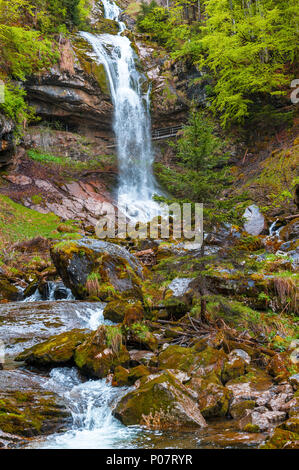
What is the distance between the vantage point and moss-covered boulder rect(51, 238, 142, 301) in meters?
9.16

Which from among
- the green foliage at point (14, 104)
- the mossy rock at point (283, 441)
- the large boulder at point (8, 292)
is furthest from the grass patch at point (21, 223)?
the mossy rock at point (283, 441)

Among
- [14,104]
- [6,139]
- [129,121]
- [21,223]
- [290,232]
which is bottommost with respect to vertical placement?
[290,232]

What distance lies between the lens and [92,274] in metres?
9.29

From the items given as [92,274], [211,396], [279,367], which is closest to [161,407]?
[211,396]

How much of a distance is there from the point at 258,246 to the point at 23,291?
7339 mm

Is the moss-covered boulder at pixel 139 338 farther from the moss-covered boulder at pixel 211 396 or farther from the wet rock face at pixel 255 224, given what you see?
the wet rock face at pixel 255 224

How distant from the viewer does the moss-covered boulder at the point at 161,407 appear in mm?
4066

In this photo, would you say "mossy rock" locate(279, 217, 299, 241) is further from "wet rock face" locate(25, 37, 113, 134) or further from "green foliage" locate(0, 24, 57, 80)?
"green foliage" locate(0, 24, 57, 80)

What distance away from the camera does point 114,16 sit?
33000 millimetres

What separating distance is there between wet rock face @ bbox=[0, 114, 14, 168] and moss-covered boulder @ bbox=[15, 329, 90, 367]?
42.5 feet

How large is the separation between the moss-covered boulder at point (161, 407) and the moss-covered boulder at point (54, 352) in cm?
163

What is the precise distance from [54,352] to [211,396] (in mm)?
2705

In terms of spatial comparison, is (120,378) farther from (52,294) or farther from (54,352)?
(52,294)

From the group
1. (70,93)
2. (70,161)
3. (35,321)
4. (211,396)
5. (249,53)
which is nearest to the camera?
(211,396)
